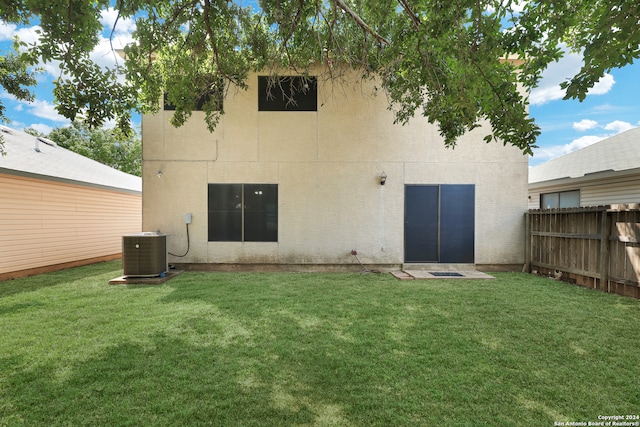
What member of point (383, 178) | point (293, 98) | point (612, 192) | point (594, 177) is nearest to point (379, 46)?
point (293, 98)

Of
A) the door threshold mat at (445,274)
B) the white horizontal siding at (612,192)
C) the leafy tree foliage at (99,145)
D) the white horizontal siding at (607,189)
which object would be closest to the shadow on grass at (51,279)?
the door threshold mat at (445,274)

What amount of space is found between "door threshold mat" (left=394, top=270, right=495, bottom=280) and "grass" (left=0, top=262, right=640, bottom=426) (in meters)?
1.19

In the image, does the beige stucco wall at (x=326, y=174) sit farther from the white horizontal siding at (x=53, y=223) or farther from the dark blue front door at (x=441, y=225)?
the white horizontal siding at (x=53, y=223)

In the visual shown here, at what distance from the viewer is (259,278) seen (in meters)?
5.76

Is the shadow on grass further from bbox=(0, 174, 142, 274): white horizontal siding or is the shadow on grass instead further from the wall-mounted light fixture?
the wall-mounted light fixture

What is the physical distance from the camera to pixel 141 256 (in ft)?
18.0

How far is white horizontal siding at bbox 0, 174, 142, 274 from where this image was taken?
6047 mm

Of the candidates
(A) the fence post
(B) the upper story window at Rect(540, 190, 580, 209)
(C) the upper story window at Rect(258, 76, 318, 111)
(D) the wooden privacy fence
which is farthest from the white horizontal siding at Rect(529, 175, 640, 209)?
(C) the upper story window at Rect(258, 76, 318, 111)

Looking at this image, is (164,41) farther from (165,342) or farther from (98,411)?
(98,411)

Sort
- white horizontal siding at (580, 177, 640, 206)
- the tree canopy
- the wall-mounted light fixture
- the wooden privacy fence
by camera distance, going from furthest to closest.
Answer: white horizontal siding at (580, 177, 640, 206)
the wall-mounted light fixture
the wooden privacy fence
the tree canopy

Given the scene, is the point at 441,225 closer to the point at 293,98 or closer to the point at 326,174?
the point at 326,174

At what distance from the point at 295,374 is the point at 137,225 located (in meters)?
10.5

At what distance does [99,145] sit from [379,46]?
82.7 feet

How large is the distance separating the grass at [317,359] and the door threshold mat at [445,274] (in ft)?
3.92
